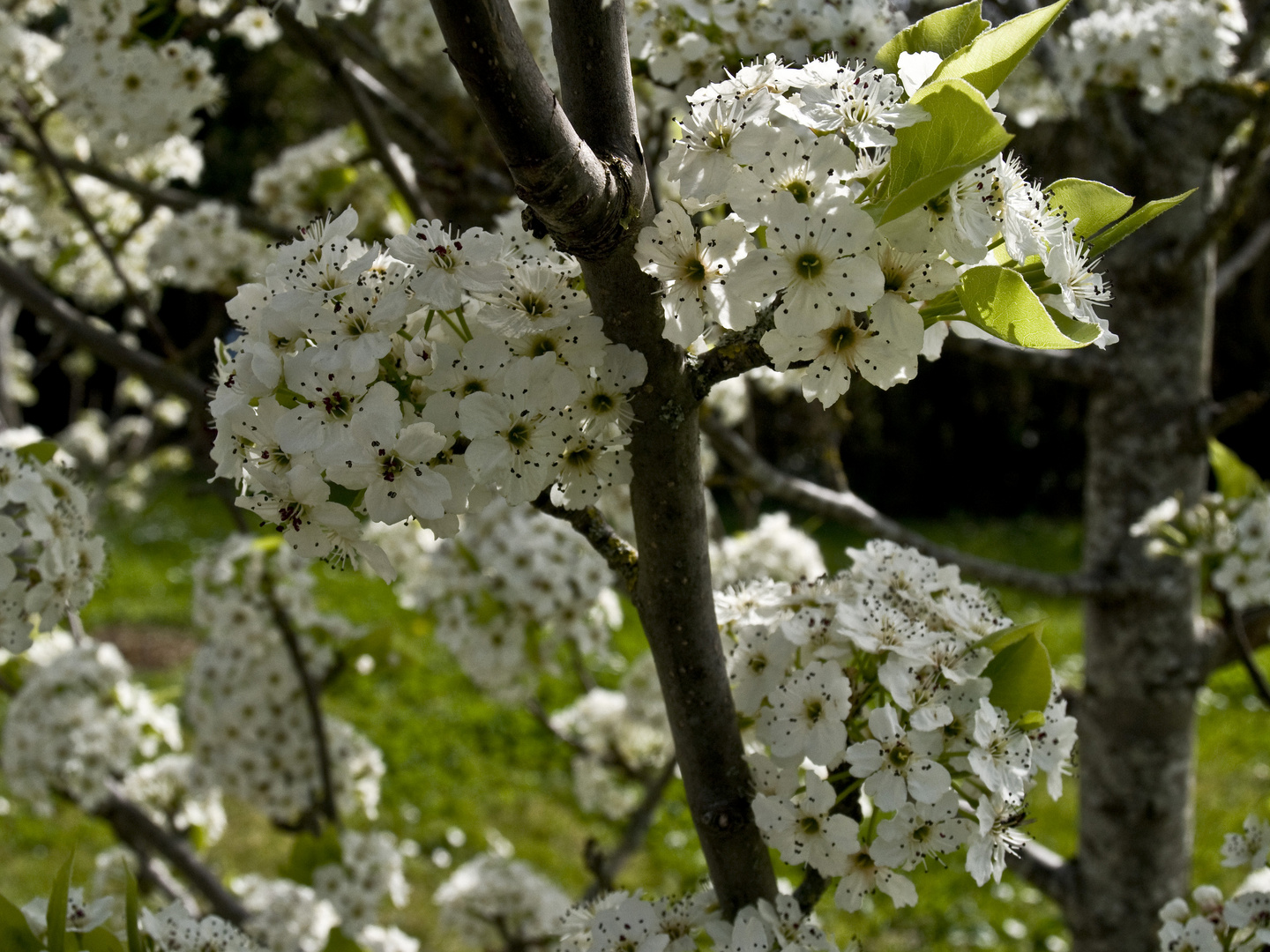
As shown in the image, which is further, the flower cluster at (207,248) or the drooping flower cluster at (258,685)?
the flower cluster at (207,248)

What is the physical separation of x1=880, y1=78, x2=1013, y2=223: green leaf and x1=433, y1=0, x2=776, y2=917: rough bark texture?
0.24 m

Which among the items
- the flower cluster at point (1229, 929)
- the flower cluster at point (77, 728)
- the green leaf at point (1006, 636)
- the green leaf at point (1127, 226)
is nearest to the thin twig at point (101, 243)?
the flower cluster at point (77, 728)

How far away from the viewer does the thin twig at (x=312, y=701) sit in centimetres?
267

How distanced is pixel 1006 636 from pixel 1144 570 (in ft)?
5.66

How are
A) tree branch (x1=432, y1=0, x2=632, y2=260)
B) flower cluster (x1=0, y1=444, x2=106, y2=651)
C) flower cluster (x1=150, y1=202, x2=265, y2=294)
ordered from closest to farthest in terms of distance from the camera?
tree branch (x1=432, y1=0, x2=632, y2=260), flower cluster (x1=0, y1=444, x2=106, y2=651), flower cluster (x1=150, y1=202, x2=265, y2=294)

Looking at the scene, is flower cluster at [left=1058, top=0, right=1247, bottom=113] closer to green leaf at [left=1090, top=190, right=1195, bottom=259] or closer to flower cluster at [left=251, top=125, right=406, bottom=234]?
green leaf at [left=1090, top=190, right=1195, bottom=259]

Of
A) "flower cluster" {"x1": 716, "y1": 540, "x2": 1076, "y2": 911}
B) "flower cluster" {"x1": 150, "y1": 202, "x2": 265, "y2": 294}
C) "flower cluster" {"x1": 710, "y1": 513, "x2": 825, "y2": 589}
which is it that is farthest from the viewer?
"flower cluster" {"x1": 150, "y1": 202, "x2": 265, "y2": 294}

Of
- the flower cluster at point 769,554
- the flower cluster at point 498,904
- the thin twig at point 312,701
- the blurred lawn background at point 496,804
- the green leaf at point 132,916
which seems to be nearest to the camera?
the green leaf at point 132,916

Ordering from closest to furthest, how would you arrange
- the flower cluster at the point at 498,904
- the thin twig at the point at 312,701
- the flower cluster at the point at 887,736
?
the flower cluster at the point at 887,736 < the thin twig at the point at 312,701 < the flower cluster at the point at 498,904

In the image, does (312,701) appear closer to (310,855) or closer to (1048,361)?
(310,855)

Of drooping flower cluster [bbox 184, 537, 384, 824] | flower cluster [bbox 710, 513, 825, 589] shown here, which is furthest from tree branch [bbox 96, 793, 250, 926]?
flower cluster [bbox 710, 513, 825, 589]

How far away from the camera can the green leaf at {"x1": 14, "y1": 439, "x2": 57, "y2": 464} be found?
1617mm

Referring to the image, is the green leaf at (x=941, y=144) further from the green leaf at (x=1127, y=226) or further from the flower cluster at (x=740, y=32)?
the flower cluster at (x=740, y=32)

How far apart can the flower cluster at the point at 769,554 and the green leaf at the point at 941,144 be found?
197 cm
